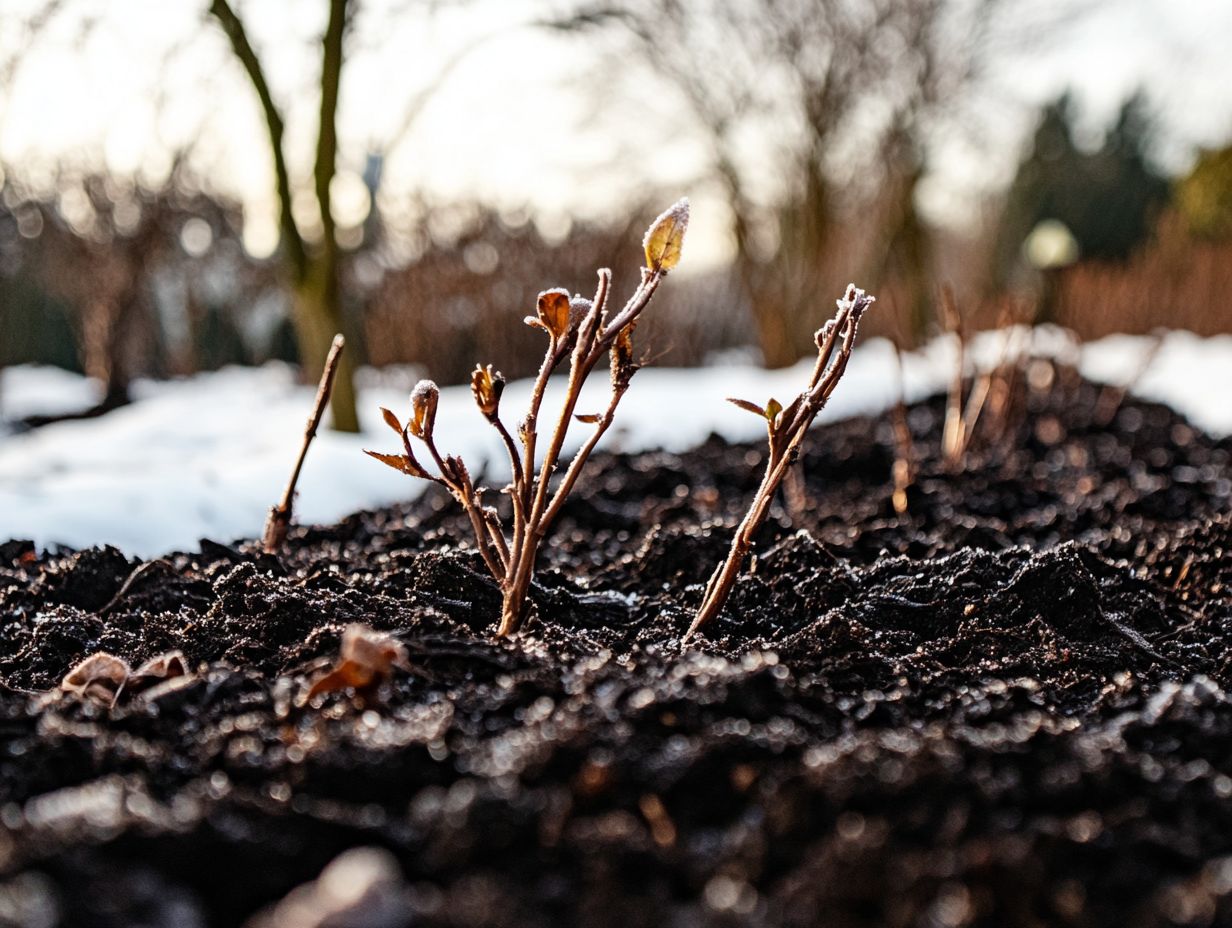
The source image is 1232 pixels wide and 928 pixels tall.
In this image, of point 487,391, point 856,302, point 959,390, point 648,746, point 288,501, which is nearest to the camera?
point 648,746

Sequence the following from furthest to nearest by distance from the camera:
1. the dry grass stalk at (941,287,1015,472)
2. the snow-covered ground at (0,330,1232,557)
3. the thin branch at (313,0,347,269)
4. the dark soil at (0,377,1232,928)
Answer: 1. the thin branch at (313,0,347,269)
2. the dry grass stalk at (941,287,1015,472)
3. the snow-covered ground at (0,330,1232,557)
4. the dark soil at (0,377,1232,928)

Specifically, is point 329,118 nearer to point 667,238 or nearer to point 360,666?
point 667,238

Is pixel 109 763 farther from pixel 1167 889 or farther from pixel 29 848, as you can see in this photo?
pixel 1167 889

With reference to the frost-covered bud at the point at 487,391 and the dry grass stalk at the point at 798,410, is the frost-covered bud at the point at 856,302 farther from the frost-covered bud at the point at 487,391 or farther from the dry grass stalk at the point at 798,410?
the frost-covered bud at the point at 487,391

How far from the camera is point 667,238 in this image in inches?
65.1

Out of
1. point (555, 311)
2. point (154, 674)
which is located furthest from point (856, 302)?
point (154, 674)

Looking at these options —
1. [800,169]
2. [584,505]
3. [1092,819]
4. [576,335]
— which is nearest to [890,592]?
[576,335]

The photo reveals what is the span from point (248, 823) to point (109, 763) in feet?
1.11

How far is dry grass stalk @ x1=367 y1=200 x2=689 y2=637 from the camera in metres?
1.65

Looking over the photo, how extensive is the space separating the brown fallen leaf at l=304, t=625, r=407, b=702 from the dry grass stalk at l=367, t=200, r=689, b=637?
1.22ft

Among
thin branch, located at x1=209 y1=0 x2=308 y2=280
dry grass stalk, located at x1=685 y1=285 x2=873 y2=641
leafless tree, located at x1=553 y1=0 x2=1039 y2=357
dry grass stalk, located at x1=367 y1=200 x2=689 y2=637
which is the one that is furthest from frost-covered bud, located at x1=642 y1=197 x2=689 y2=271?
leafless tree, located at x1=553 y1=0 x2=1039 y2=357

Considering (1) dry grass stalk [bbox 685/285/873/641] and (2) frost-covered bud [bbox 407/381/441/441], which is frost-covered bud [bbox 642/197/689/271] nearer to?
(1) dry grass stalk [bbox 685/285/873/641]

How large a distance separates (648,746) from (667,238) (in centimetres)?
83

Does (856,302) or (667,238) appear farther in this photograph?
(856,302)
